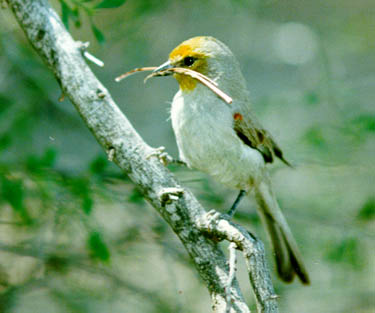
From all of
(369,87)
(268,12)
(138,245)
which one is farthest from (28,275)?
(268,12)

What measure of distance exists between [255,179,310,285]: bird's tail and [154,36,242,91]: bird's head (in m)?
0.87

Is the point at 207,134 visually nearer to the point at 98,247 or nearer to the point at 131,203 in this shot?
the point at 98,247

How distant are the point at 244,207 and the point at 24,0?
277 centimetres

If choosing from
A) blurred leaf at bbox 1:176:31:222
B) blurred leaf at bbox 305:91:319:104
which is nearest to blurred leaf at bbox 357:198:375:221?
blurred leaf at bbox 305:91:319:104

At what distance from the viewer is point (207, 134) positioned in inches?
117

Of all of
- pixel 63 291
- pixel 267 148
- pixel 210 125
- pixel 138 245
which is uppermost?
pixel 210 125

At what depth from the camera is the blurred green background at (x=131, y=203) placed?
3770 mm

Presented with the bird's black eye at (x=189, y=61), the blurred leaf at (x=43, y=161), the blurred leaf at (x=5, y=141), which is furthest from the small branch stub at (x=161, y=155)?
the blurred leaf at (x=5, y=141)

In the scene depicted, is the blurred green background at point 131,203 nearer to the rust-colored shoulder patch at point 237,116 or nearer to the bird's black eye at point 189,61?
the bird's black eye at point 189,61

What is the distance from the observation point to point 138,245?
455 cm

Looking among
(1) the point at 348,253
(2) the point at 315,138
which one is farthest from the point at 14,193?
(1) the point at 348,253

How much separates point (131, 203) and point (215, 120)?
1.38 m

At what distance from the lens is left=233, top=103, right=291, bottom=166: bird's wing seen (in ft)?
10.3

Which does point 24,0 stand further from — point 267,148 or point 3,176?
point 267,148
